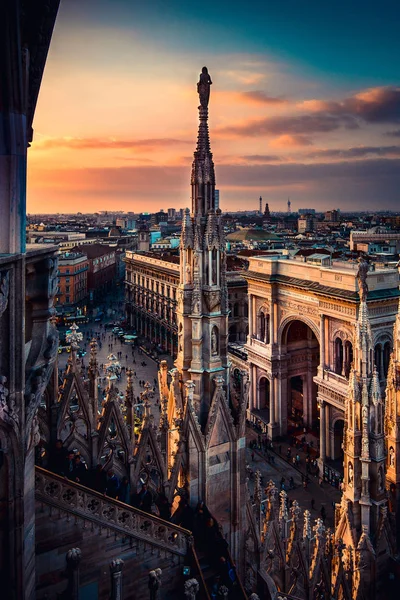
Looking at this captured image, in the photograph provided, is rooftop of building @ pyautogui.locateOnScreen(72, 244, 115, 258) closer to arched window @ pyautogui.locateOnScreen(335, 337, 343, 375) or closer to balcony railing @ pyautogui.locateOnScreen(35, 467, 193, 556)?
arched window @ pyautogui.locateOnScreen(335, 337, 343, 375)

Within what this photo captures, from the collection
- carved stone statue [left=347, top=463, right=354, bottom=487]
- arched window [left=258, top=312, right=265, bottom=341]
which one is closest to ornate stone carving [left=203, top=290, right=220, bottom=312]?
carved stone statue [left=347, top=463, right=354, bottom=487]

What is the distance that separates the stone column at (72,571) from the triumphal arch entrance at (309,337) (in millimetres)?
27732

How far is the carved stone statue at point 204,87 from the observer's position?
12.4 meters

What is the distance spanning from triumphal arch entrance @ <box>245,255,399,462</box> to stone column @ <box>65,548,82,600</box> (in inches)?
1092

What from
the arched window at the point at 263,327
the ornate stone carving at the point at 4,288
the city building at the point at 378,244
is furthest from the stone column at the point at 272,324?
the city building at the point at 378,244

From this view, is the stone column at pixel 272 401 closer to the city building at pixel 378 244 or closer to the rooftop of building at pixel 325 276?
the rooftop of building at pixel 325 276

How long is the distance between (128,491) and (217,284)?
16.3ft

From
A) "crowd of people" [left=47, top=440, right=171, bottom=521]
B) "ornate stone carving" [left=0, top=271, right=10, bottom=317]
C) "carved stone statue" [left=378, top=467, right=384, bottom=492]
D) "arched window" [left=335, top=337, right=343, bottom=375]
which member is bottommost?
"carved stone statue" [left=378, top=467, right=384, bottom=492]

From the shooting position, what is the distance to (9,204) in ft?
16.8

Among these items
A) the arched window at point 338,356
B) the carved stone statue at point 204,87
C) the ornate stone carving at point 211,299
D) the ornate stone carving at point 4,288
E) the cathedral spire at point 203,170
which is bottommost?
the arched window at point 338,356

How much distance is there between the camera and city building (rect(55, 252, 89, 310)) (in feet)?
290

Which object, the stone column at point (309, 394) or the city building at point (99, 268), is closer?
the stone column at point (309, 394)

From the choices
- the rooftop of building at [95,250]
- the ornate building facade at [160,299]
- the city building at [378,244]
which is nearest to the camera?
the ornate building facade at [160,299]

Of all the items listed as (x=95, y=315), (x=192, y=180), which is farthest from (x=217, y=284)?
(x=95, y=315)
